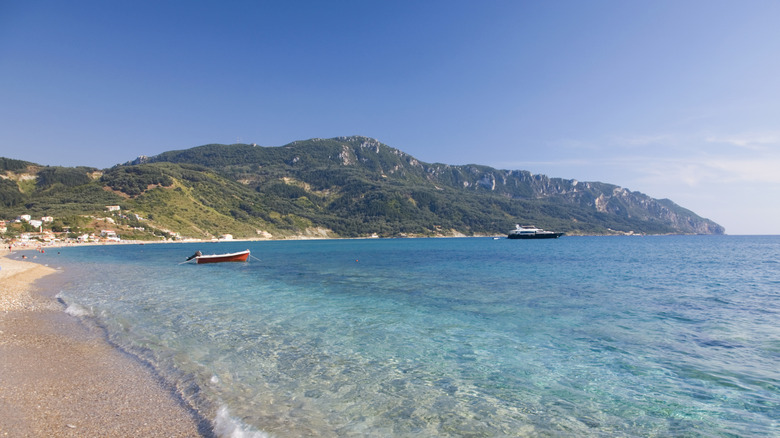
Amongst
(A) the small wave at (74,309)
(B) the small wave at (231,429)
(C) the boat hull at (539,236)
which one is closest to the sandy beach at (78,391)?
(B) the small wave at (231,429)

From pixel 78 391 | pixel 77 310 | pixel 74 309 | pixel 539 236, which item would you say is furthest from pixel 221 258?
pixel 539 236

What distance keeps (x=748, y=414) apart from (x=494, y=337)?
24.7ft

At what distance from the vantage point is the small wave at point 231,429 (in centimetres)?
694

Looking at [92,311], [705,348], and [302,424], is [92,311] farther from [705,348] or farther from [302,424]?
[705,348]

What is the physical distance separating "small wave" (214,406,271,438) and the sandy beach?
0.73ft

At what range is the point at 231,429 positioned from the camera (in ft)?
23.5

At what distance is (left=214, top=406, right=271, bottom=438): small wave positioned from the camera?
6.94 meters

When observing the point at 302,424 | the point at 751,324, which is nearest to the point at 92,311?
the point at 302,424

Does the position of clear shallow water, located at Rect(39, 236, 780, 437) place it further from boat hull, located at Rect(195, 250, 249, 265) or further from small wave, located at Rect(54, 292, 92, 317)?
boat hull, located at Rect(195, 250, 249, 265)

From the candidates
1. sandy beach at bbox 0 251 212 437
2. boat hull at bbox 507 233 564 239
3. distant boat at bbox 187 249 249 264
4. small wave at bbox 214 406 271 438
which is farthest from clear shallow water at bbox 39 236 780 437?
boat hull at bbox 507 233 564 239

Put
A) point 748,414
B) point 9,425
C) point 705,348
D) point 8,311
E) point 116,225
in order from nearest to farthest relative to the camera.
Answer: point 9,425 → point 748,414 → point 705,348 → point 8,311 → point 116,225

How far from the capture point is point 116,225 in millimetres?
144625

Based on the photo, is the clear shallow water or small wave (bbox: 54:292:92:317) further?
small wave (bbox: 54:292:92:317)

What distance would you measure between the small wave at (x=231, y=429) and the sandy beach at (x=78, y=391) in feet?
0.73
